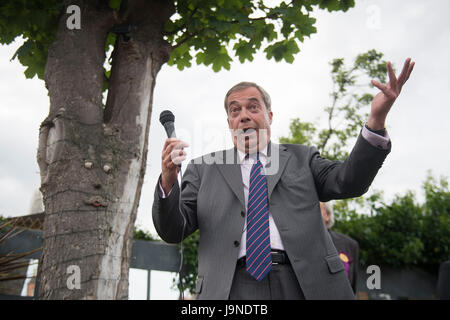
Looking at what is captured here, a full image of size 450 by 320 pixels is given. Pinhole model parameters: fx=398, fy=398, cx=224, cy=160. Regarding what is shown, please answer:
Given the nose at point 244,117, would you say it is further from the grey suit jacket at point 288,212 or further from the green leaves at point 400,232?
the green leaves at point 400,232

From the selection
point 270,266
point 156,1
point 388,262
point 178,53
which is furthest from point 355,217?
point 270,266

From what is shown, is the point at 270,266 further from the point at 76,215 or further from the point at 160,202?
the point at 76,215

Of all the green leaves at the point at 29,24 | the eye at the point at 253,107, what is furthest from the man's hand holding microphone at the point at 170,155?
the green leaves at the point at 29,24

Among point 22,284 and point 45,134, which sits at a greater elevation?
point 45,134

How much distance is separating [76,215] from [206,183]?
1.06 metres

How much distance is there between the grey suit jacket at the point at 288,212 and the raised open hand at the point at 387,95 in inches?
4.8

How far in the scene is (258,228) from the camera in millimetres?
2098

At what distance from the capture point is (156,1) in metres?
3.89

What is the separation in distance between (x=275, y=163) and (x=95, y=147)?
1.51 metres

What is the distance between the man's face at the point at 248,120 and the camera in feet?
8.37

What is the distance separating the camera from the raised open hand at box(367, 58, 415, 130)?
195 centimetres

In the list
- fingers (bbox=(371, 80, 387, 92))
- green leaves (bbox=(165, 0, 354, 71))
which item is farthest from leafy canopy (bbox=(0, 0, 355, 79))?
fingers (bbox=(371, 80, 387, 92))

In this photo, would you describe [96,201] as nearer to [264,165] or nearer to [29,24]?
[264,165]
